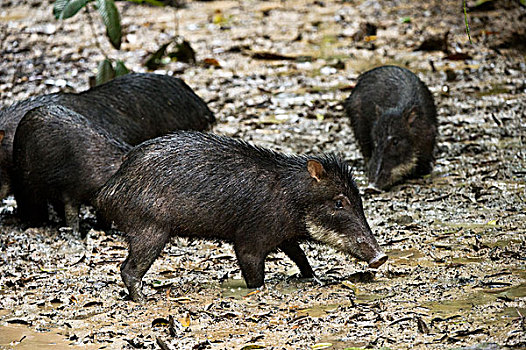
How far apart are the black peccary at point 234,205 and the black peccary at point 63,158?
3.64 feet

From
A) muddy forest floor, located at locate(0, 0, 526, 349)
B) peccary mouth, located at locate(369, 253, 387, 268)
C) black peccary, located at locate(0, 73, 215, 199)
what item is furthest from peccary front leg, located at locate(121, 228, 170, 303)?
black peccary, located at locate(0, 73, 215, 199)

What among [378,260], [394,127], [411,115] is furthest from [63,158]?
[411,115]

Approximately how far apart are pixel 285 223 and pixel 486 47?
6.84 meters

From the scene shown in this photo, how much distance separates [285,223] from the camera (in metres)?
5.02

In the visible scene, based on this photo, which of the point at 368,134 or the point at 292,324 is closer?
the point at 292,324

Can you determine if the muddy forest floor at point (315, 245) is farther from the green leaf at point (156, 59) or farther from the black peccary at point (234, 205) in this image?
the black peccary at point (234, 205)

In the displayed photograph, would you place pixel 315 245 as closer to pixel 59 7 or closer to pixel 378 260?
pixel 378 260

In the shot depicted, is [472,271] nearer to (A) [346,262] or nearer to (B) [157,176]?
(A) [346,262]

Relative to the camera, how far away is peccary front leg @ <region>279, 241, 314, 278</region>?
5199mm

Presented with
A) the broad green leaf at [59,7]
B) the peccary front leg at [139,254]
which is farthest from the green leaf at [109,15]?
the peccary front leg at [139,254]

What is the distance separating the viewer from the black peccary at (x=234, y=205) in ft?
16.4

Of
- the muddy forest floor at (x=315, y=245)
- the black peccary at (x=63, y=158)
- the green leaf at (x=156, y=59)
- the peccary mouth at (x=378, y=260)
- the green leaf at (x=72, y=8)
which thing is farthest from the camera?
the green leaf at (x=156, y=59)

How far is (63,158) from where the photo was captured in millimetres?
6352

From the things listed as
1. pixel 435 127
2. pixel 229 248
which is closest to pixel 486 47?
pixel 435 127
